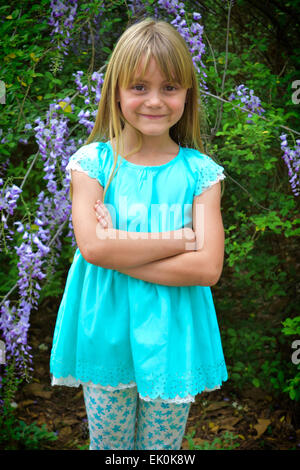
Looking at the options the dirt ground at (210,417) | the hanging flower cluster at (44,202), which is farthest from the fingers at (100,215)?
the dirt ground at (210,417)

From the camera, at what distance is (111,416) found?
64.2 inches

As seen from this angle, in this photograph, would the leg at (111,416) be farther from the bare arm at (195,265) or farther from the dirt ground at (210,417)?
the dirt ground at (210,417)

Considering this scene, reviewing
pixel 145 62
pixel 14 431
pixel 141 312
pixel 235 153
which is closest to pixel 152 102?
pixel 145 62

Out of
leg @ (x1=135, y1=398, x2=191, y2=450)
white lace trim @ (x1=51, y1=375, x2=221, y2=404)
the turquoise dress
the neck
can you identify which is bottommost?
leg @ (x1=135, y1=398, x2=191, y2=450)

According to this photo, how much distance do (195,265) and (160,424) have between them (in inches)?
23.4

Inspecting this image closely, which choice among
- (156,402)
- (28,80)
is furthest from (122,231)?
(28,80)

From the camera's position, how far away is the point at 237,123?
7.81 feet

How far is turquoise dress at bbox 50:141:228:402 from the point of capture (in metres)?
1.51

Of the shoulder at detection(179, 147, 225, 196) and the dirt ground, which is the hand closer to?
the shoulder at detection(179, 147, 225, 196)

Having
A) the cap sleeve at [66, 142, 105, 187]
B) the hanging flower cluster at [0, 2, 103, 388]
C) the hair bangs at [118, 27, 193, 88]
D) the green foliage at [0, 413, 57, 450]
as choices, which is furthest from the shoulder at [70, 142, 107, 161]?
the green foliage at [0, 413, 57, 450]

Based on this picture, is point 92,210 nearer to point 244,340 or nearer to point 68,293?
point 68,293

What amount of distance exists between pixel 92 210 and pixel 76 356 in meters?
0.49

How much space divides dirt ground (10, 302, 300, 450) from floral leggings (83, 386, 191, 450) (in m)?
1.02

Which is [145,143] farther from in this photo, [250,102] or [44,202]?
[250,102]
